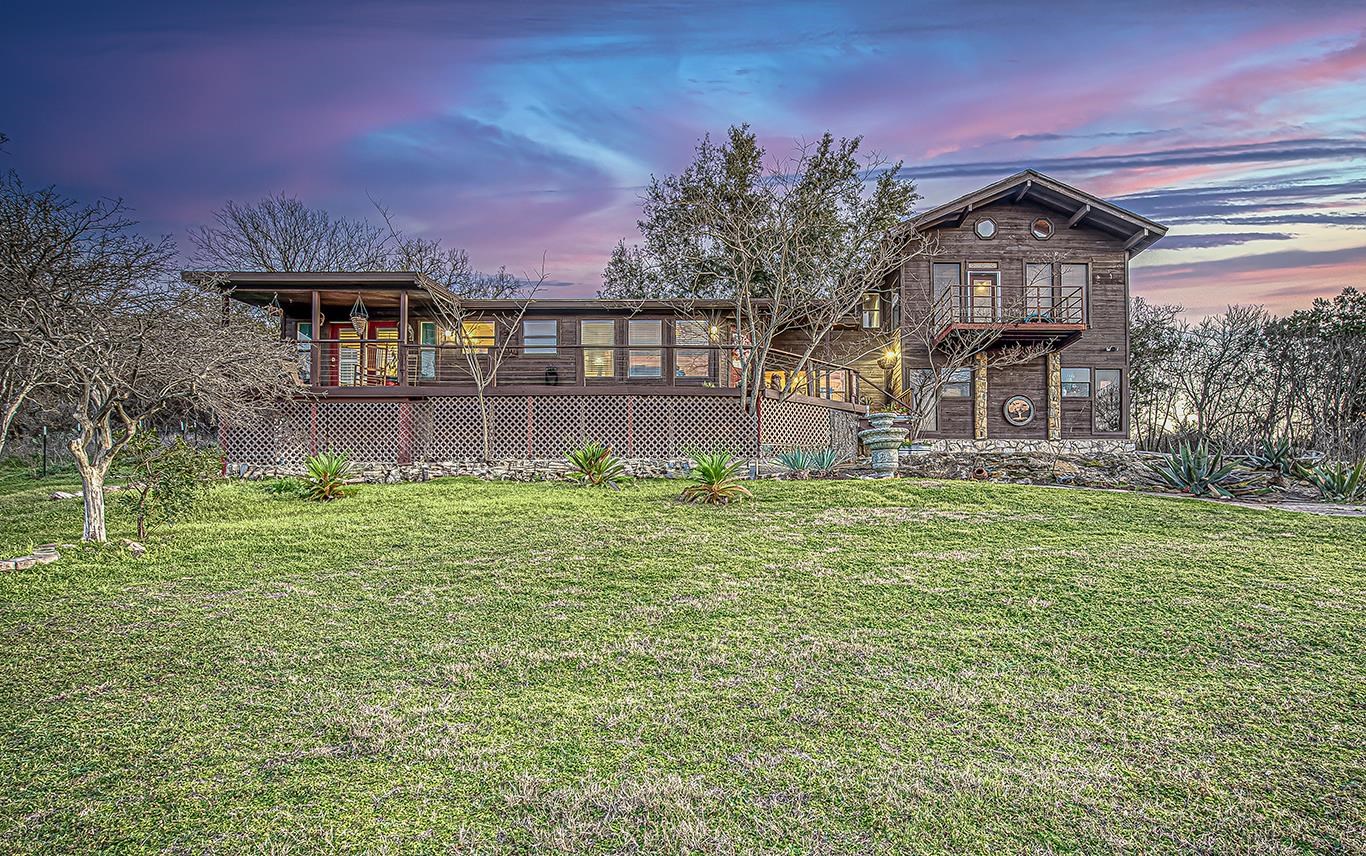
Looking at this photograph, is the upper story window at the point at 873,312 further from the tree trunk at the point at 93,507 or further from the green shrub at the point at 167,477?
the tree trunk at the point at 93,507

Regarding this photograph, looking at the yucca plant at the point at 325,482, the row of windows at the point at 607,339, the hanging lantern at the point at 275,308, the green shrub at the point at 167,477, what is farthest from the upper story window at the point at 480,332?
the green shrub at the point at 167,477

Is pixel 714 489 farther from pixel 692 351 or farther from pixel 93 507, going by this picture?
pixel 692 351

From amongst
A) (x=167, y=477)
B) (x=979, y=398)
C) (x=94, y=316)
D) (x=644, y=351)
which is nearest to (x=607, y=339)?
(x=644, y=351)

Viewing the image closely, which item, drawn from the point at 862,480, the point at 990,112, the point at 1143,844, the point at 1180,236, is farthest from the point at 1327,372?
the point at 1143,844

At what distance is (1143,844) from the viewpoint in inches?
115

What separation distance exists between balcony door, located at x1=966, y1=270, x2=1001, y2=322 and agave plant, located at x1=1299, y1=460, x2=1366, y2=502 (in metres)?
10.2

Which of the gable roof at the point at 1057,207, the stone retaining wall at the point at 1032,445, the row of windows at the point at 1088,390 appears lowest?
the stone retaining wall at the point at 1032,445

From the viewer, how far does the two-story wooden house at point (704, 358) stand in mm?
15961

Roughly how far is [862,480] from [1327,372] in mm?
21733

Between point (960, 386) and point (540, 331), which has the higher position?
point (540, 331)

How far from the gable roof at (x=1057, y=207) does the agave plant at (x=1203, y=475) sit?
1081cm

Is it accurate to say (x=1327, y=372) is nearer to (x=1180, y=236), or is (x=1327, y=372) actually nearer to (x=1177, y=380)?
(x=1177, y=380)

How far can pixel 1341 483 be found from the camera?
11445 millimetres

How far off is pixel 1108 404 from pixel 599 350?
15.7 meters
